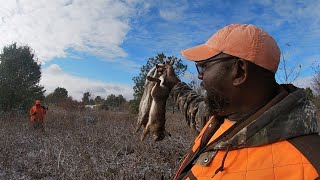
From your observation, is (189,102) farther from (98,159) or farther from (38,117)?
(38,117)

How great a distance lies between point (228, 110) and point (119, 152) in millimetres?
7341

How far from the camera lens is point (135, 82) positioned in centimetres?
2270

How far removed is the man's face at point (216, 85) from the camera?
1632mm

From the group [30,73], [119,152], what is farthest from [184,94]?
[30,73]

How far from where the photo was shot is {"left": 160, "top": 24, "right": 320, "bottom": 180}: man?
138 cm

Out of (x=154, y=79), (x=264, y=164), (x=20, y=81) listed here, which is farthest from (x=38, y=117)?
(x=264, y=164)

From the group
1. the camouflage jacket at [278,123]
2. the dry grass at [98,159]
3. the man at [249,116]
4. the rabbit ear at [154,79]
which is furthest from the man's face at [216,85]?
the dry grass at [98,159]

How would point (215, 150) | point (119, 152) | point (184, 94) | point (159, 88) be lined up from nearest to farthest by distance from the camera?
point (215, 150) → point (159, 88) → point (184, 94) → point (119, 152)

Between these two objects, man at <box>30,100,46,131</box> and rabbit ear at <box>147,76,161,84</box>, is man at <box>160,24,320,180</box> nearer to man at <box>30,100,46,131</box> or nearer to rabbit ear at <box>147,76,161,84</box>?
rabbit ear at <box>147,76,161,84</box>

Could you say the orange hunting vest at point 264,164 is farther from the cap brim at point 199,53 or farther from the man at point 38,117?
the man at point 38,117

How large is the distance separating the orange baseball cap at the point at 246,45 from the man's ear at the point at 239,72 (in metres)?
0.03

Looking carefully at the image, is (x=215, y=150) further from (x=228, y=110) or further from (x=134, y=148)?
(x=134, y=148)

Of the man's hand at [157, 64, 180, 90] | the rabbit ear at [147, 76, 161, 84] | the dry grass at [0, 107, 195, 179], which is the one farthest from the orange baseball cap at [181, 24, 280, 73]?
the dry grass at [0, 107, 195, 179]

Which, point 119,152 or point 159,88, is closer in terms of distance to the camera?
point 159,88
